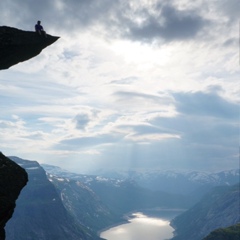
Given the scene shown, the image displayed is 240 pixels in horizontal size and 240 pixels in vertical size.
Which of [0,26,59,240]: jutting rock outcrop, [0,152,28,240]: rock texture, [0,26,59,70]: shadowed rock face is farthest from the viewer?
[0,26,59,70]: shadowed rock face

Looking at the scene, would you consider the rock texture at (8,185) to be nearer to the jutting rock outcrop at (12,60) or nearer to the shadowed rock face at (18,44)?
the jutting rock outcrop at (12,60)

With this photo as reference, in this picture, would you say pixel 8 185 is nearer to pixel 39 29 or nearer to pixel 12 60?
pixel 12 60

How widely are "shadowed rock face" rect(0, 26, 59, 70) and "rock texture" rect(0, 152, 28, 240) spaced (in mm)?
17119

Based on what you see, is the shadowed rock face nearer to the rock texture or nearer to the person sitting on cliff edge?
the person sitting on cliff edge

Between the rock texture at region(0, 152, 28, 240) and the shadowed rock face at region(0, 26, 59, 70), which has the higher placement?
the shadowed rock face at region(0, 26, 59, 70)

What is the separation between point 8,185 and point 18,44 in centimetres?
2225

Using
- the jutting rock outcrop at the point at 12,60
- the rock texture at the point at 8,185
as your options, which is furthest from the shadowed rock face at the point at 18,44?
the rock texture at the point at 8,185

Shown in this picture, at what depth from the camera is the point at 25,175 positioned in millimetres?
45875

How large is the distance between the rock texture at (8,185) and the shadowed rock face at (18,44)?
17119 millimetres

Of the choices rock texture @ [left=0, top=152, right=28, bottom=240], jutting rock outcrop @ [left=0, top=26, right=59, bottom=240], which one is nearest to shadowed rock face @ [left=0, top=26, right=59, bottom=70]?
jutting rock outcrop @ [left=0, top=26, right=59, bottom=240]

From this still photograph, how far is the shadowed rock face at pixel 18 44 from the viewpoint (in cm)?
4669

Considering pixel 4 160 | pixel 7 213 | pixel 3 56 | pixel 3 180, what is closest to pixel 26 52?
pixel 3 56

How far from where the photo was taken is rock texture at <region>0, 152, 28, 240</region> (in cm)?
4053

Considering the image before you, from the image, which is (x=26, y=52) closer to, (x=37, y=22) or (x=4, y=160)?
(x=37, y=22)
